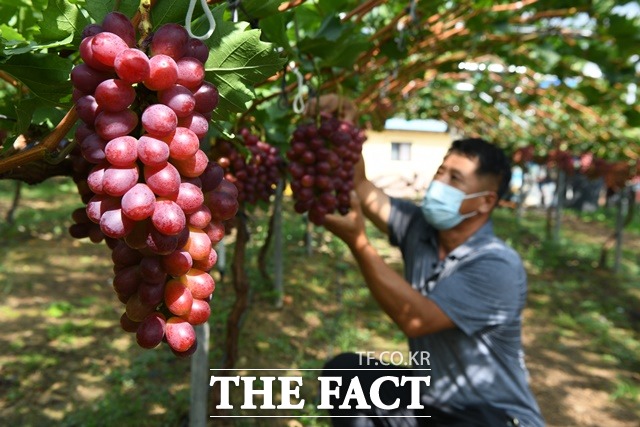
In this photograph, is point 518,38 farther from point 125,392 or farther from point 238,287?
point 125,392

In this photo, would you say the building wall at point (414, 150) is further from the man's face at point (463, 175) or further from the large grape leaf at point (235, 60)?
the large grape leaf at point (235, 60)

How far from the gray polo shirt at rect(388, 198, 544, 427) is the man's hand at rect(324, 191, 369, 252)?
14.6 inches

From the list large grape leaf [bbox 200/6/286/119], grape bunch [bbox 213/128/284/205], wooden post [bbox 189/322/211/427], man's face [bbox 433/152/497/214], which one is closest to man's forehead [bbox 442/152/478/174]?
man's face [bbox 433/152/497/214]

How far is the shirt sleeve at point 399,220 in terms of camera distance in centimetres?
264

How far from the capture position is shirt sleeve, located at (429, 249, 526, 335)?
202cm

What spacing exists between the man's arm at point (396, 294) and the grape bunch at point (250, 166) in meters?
0.29

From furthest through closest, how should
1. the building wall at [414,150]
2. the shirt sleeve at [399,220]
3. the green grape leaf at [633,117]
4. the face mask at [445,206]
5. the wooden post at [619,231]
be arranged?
1. the building wall at [414,150]
2. the wooden post at [619,231]
3. the green grape leaf at [633,117]
4. the shirt sleeve at [399,220]
5. the face mask at [445,206]

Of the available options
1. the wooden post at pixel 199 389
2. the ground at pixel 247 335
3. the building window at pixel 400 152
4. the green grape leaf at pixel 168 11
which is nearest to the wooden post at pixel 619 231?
the ground at pixel 247 335

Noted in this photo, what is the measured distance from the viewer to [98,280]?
5414 mm

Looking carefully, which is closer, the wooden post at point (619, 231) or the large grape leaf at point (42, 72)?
the large grape leaf at point (42, 72)

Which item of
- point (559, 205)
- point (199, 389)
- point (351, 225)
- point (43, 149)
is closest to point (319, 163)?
point (351, 225)

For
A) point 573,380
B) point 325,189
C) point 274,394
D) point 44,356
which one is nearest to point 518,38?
point 325,189

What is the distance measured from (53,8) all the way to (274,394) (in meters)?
3.27

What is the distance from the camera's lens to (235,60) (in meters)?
0.75
